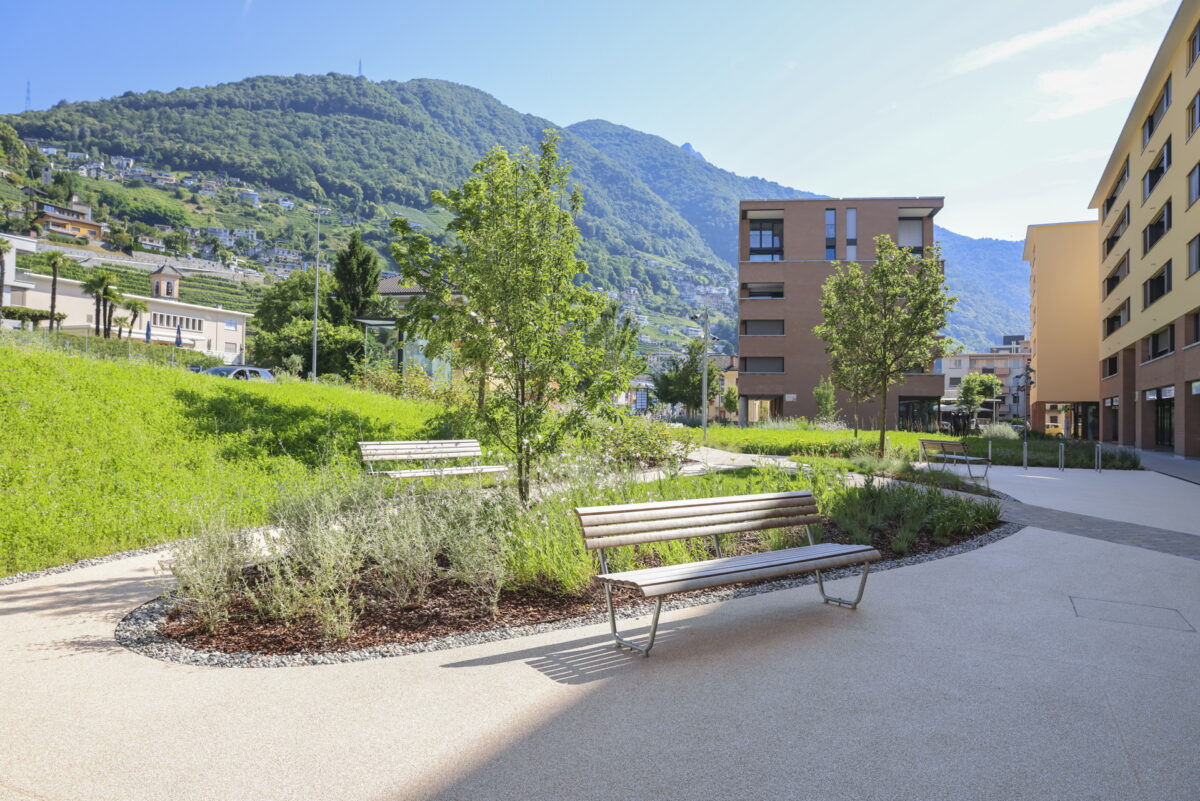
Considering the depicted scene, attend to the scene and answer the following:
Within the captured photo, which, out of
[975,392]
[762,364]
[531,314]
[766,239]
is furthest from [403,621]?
[975,392]

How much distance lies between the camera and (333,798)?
2816mm

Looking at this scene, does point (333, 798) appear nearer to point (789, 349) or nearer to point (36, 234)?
point (789, 349)

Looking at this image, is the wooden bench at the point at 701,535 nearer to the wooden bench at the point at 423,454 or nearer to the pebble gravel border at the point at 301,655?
the pebble gravel border at the point at 301,655

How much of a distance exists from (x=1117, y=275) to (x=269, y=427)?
47534 millimetres

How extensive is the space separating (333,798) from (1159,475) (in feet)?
74.6

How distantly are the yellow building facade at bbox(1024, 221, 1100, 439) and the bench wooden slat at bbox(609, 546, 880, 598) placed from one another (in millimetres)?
57523

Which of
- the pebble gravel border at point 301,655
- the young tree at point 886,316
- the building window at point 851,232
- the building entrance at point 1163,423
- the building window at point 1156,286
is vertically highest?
the building window at point 851,232

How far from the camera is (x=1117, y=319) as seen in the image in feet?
140

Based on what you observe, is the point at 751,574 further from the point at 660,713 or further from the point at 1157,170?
the point at 1157,170

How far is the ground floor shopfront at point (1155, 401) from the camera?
27.0 meters

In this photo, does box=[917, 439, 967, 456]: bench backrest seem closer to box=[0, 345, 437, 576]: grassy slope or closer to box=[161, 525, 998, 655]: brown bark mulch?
box=[0, 345, 437, 576]: grassy slope

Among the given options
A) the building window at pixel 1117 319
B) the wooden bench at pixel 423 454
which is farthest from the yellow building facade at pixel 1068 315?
the wooden bench at pixel 423 454

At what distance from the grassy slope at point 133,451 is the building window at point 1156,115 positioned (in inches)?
1376

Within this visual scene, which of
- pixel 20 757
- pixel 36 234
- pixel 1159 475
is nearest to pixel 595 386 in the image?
pixel 20 757
